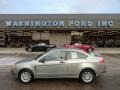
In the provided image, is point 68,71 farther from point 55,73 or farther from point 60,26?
point 60,26

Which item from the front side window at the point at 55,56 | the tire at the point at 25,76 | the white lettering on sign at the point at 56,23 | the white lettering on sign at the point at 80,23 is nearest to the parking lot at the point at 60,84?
the tire at the point at 25,76

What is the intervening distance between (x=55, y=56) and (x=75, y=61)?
0.88m

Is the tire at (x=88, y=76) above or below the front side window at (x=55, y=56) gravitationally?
below

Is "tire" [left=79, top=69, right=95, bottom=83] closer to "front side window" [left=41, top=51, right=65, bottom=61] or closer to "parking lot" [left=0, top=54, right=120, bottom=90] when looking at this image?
"parking lot" [left=0, top=54, right=120, bottom=90]

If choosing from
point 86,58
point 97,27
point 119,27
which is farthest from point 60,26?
point 86,58

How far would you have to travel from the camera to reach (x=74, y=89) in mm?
10102

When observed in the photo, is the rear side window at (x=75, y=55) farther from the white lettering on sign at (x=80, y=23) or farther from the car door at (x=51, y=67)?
the white lettering on sign at (x=80, y=23)

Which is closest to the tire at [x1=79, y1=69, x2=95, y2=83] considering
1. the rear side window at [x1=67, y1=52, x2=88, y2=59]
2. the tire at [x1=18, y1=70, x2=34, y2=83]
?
the rear side window at [x1=67, y1=52, x2=88, y2=59]

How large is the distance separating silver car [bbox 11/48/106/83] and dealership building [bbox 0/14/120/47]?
29165mm

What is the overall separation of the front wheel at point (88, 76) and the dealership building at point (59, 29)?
29.3 m

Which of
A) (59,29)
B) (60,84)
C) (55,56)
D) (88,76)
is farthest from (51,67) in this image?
(59,29)

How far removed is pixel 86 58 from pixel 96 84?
3.88 feet

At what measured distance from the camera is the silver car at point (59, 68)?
11.1 metres

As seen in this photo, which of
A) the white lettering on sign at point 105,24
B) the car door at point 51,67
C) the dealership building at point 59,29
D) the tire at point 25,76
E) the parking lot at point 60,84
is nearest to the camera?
the parking lot at point 60,84
